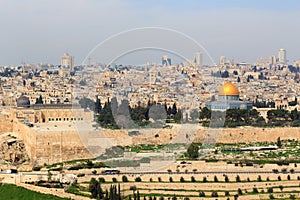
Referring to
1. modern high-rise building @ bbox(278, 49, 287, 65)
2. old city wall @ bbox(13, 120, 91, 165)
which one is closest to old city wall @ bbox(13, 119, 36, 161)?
old city wall @ bbox(13, 120, 91, 165)

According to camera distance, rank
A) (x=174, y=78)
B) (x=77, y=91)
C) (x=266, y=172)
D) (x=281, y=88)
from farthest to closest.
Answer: (x=281, y=88) → (x=77, y=91) → (x=174, y=78) → (x=266, y=172)

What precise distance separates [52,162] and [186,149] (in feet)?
11.3

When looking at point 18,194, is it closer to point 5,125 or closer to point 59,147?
point 59,147

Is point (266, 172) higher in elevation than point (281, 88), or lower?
lower

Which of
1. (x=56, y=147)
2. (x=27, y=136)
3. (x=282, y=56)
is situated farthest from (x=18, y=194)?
(x=282, y=56)

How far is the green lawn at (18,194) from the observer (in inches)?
535

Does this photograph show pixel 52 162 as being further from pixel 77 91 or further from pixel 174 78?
pixel 77 91

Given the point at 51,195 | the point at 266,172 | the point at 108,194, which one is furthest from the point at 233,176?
the point at 51,195

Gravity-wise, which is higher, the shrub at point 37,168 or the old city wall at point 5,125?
the old city wall at point 5,125

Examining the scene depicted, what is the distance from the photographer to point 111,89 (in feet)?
92.8

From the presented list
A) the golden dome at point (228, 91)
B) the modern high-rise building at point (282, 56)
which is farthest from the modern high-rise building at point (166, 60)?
the modern high-rise building at point (282, 56)

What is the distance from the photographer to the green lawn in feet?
44.6

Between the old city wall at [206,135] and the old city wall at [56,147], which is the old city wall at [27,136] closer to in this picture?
the old city wall at [56,147]

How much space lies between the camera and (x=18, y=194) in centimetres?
1391
